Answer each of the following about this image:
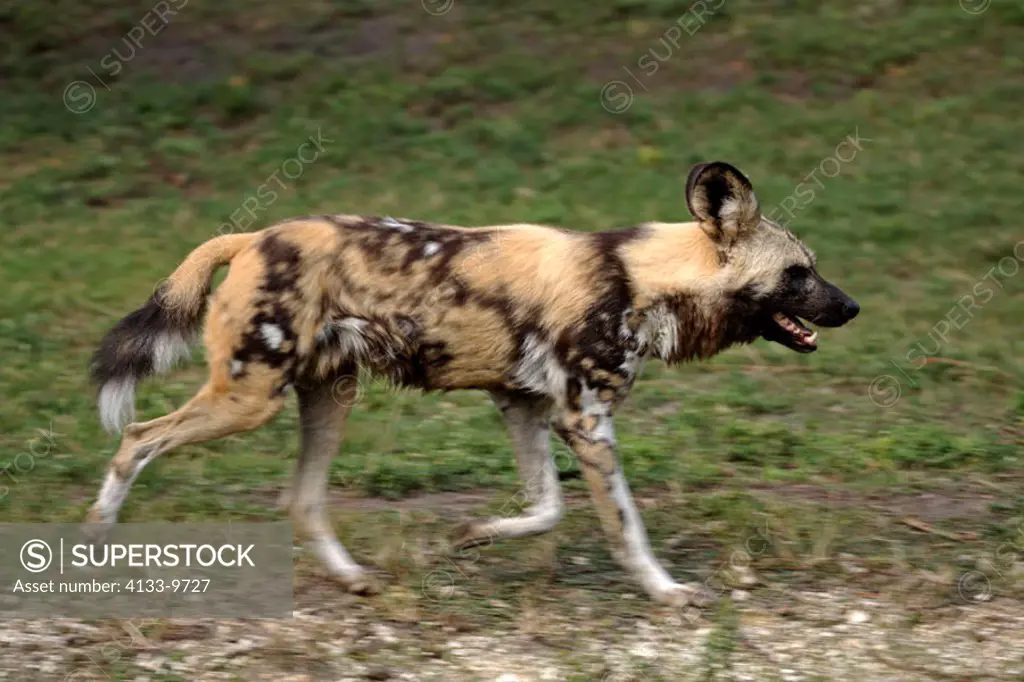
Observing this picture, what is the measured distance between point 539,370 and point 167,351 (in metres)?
1.32

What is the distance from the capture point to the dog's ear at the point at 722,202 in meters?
5.43

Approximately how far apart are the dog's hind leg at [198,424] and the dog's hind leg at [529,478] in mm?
861

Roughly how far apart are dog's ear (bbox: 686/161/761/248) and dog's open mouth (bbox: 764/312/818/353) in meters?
0.35

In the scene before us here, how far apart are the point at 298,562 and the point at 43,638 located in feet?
3.27

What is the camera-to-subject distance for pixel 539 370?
5.48 metres

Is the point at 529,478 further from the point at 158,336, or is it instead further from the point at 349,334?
the point at 158,336

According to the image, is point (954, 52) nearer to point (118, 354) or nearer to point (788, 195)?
point (788, 195)

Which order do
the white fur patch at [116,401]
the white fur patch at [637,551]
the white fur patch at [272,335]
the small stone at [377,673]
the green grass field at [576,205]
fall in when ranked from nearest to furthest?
1. the small stone at [377,673]
2. the white fur patch at [272,335]
3. the white fur patch at [637,551]
4. the white fur patch at [116,401]
5. the green grass field at [576,205]

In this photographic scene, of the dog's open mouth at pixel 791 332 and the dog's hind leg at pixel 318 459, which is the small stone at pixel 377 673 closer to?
the dog's hind leg at pixel 318 459

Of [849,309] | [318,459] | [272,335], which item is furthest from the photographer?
[318,459]

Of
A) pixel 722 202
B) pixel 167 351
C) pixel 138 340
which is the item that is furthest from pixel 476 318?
pixel 138 340

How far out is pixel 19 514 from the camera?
5969 mm

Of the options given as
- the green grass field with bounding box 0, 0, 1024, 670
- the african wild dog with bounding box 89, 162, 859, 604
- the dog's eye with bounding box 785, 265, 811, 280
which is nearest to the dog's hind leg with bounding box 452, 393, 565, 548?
the african wild dog with bounding box 89, 162, 859, 604

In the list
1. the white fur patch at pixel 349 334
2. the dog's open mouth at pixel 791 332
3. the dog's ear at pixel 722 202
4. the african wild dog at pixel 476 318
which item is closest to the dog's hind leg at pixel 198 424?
the african wild dog at pixel 476 318
